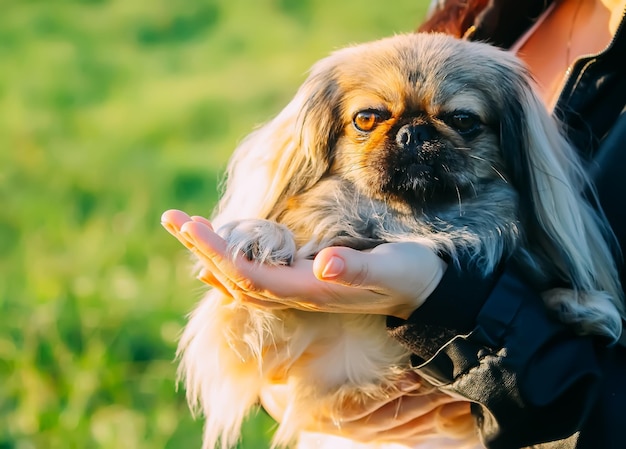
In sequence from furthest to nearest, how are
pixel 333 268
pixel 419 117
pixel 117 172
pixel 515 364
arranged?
pixel 117 172 < pixel 419 117 < pixel 515 364 < pixel 333 268

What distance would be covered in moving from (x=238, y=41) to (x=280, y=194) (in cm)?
400

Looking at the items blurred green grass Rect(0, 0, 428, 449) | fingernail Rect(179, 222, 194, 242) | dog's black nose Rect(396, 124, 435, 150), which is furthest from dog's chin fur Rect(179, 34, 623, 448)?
blurred green grass Rect(0, 0, 428, 449)

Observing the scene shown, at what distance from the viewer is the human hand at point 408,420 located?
1335 mm

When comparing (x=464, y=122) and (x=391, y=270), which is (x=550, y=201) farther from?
(x=391, y=270)

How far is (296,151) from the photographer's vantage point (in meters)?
1.39

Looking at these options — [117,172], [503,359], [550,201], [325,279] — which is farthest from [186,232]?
[117,172]

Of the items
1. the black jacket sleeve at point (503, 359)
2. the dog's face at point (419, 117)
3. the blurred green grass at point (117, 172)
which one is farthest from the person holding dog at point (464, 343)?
the blurred green grass at point (117, 172)

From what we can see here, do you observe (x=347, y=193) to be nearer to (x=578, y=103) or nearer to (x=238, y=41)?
(x=578, y=103)

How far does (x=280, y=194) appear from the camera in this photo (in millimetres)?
1391

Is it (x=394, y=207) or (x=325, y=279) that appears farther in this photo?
(x=394, y=207)

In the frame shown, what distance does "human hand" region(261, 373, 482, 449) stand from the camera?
133cm

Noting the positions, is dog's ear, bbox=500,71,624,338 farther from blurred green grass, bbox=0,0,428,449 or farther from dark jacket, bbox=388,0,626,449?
blurred green grass, bbox=0,0,428,449

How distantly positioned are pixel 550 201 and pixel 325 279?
46 cm

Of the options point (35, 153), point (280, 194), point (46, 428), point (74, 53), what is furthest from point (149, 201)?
point (280, 194)
